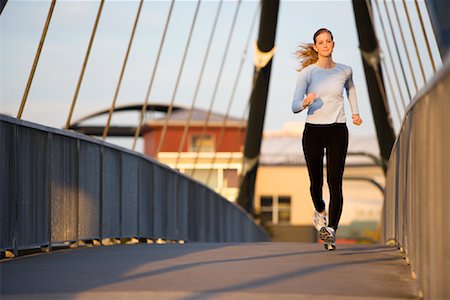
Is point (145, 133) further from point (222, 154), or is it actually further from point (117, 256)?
point (117, 256)

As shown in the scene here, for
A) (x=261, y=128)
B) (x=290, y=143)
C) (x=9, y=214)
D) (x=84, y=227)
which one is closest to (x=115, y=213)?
(x=84, y=227)

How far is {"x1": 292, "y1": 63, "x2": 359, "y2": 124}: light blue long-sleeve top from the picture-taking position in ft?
33.4

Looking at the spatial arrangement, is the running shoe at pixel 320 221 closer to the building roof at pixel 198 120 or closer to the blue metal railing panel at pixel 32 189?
the blue metal railing panel at pixel 32 189

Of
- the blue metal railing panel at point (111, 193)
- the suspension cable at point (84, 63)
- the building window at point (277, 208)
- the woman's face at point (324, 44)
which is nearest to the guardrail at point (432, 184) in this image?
the woman's face at point (324, 44)

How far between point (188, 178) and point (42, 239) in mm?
10858

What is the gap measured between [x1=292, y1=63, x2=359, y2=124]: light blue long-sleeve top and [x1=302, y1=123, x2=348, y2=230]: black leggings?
0.09 m

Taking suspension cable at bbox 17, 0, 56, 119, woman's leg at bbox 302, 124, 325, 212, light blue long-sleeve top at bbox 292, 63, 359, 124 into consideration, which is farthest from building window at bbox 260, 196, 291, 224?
light blue long-sleeve top at bbox 292, 63, 359, 124

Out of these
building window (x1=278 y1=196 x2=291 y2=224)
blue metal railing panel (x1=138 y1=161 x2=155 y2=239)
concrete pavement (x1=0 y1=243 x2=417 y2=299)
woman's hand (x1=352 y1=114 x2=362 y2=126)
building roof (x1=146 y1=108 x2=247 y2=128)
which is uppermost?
building roof (x1=146 y1=108 x2=247 y2=128)

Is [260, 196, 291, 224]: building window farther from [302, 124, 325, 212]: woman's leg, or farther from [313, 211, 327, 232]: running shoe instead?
[313, 211, 327, 232]: running shoe

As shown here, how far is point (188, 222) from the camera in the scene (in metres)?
21.9

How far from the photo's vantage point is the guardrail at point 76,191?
1023cm

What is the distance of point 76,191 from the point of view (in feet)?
41.2

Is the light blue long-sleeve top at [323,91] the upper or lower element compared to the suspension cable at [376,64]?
lower

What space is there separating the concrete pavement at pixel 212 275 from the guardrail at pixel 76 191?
0.36 m
